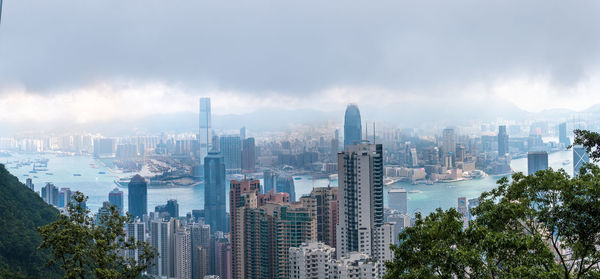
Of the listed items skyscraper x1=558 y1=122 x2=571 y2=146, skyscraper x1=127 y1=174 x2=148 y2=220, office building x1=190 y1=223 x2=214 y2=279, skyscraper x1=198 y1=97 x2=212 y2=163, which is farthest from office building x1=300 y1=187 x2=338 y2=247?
skyscraper x1=198 y1=97 x2=212 y2=163

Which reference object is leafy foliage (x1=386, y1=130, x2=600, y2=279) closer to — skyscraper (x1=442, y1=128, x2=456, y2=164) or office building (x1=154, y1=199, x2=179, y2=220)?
office building (x1=154, y1=199, x2=179, y2=220)

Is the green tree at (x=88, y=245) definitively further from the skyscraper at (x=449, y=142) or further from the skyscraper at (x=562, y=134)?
the skyscraper at (x=449, y=142)

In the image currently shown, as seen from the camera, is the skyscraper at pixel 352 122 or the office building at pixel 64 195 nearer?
the office building at pixel 64 195

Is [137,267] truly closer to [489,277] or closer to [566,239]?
[489,277]

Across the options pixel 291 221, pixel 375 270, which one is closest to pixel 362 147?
pixel 291 221

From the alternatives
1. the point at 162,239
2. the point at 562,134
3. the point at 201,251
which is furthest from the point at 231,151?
the point at 562,134

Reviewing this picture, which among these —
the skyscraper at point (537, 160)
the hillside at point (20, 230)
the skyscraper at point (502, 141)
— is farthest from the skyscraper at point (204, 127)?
the hillside at point (20, 230)
